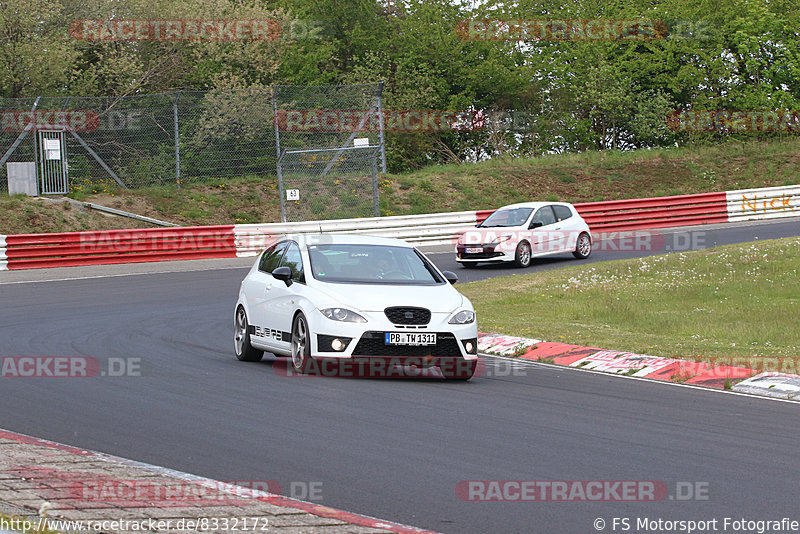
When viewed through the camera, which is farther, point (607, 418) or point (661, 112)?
point (661, 112)

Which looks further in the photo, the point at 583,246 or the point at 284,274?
the point at 583,246

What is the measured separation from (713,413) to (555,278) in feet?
41.6

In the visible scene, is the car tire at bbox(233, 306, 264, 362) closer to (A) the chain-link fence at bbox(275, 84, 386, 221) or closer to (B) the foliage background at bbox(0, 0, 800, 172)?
(A) the chain-link fence at bbox(275, 84, 386, 221)

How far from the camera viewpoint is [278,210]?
3641 centimetres

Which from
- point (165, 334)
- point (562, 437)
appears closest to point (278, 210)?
point (165, 334)

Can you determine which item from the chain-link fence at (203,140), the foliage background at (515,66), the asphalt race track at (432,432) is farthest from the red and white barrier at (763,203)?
the asphalt race track at (432,432)

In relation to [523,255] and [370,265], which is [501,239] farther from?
[370,265]

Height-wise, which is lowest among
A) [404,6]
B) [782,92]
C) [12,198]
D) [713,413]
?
[713,413]

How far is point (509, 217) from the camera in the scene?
2627cm

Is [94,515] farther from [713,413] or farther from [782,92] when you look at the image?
[782,92]

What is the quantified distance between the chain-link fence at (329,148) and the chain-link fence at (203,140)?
0.03 m

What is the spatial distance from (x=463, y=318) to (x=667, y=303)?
8.21 m

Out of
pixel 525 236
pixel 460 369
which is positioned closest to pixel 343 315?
pixel 460 369

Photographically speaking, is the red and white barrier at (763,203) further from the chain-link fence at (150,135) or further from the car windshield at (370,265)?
the car windshield at (370,265)
